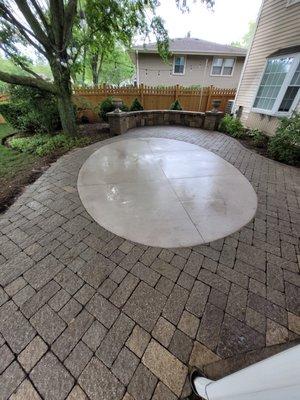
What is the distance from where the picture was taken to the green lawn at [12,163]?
3.92 metres

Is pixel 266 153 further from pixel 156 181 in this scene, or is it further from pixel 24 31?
pixel 24 31

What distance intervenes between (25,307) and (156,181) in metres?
2.62

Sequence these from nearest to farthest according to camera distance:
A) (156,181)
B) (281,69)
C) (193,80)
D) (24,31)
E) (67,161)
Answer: (156,181)
(67,161)
(24,31)
(281,69)
(193,80)

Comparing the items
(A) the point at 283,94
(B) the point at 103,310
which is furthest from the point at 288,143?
(B) the point at 103,310

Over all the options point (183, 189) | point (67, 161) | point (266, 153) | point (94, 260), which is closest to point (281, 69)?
point (266, 153)

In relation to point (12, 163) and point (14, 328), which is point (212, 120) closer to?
point (12, 163)

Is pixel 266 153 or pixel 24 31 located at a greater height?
pixel 24 31

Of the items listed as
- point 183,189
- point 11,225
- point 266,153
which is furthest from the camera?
point 266,153

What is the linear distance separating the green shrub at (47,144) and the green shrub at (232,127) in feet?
16.8

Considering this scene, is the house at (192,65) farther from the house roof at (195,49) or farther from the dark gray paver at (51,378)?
the dark gray paver at (51,378)

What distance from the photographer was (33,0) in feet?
14.7

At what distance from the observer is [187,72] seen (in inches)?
527

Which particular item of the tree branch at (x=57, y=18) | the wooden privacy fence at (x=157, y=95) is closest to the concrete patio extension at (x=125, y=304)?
the tree branch at (x=57, y=18)

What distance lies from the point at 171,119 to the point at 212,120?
1698 mm
